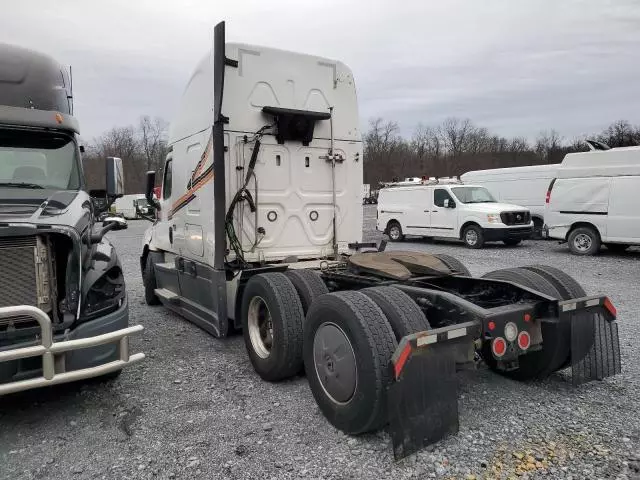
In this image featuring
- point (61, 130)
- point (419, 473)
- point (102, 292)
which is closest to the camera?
point (419, 473)

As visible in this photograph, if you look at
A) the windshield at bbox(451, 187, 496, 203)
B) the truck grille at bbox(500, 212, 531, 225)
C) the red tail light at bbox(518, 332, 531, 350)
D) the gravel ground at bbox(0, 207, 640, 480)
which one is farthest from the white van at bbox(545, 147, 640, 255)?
the red tail light at bbox(518, 332, 531, 350)

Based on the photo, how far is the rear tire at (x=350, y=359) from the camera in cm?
324

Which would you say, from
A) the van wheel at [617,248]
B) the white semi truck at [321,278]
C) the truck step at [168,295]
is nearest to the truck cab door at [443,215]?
the van wheel at [617,248]

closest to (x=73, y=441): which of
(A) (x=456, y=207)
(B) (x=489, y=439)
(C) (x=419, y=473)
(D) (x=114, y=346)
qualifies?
(D) (x=114, y=346)

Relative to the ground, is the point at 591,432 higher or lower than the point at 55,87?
lower

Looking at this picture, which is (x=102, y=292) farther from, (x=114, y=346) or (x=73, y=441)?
(x=73, y=441)

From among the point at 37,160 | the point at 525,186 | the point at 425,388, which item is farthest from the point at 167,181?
the point at 525,186

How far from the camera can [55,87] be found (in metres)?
5.16

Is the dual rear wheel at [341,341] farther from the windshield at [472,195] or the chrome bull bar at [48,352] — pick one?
the windshield at [472,195]

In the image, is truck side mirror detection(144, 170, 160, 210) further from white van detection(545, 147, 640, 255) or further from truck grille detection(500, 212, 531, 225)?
white van detection(545, 147, 640, 255)

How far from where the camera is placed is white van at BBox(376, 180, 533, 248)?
1541 cm

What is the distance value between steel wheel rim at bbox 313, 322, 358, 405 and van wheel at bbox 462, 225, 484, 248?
1281 centimetres

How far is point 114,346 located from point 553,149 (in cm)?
6696

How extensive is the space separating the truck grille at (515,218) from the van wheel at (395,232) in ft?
14.0
